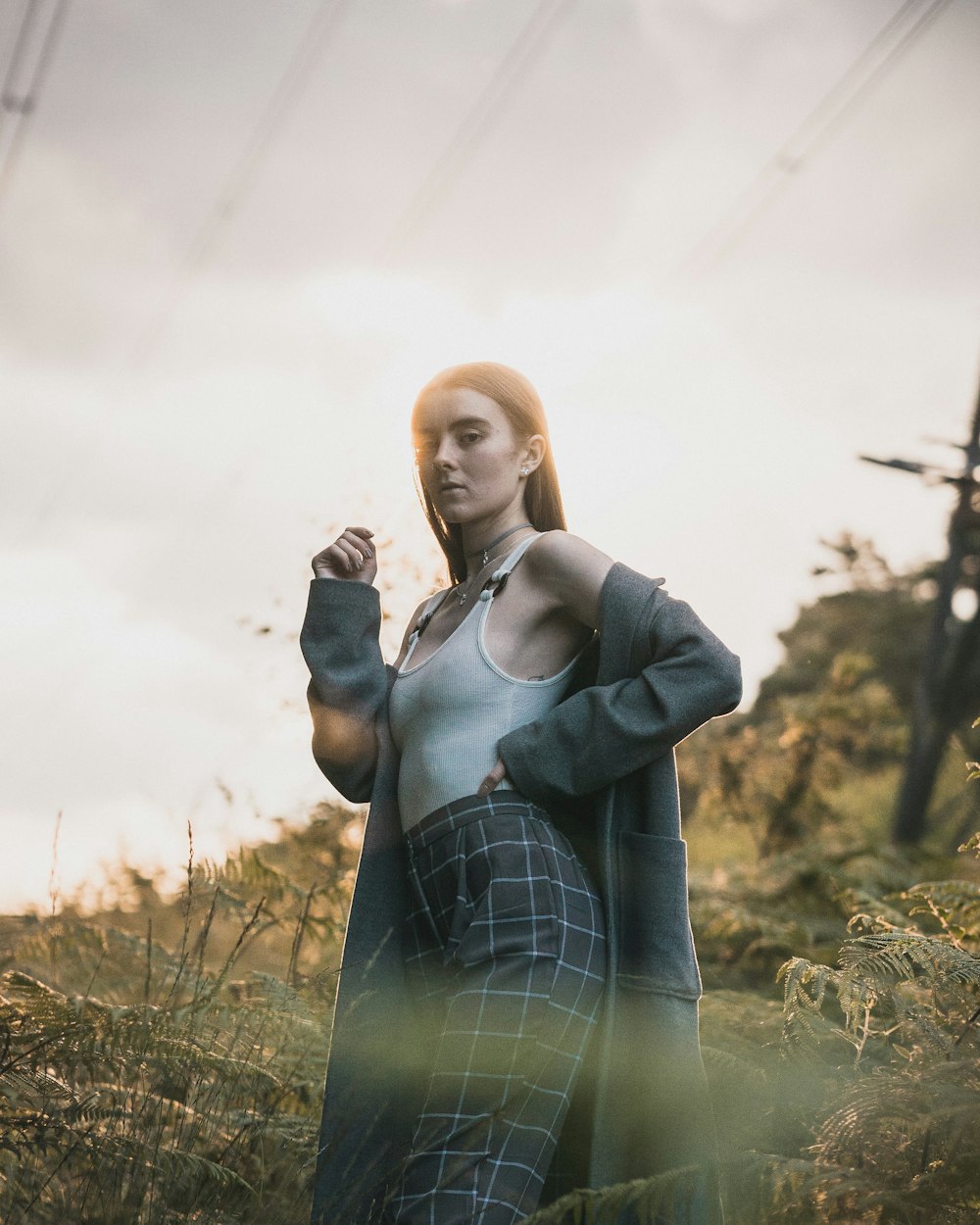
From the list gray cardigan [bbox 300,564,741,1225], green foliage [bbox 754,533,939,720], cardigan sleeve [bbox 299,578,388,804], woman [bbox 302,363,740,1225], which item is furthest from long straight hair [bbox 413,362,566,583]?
green foliage [bbox 754,533,939,720]

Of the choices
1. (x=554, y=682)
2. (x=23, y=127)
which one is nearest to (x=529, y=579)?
(x=554, y=682)

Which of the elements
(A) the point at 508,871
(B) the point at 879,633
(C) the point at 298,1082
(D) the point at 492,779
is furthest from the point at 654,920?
(B) the point at 879,633

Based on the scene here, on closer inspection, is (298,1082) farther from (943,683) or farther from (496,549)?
(943,683)

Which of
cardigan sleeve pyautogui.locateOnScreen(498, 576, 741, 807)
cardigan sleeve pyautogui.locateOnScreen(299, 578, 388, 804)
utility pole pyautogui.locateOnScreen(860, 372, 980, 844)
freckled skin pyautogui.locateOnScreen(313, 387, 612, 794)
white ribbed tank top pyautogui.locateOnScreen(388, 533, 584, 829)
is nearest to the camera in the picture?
cardigan sleeve pyautogui.locateOnScreen(498, 576, 741, 807)

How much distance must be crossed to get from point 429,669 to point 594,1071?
86cm

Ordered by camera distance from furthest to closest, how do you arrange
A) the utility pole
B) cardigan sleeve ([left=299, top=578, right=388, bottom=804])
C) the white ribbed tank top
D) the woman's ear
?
1. the utility pole
2. the woman's ear
3. cardigan sleeve ([left=299, top=578, right=388, bottom=804])
4. the white ribbed tank top

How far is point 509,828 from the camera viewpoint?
2.16 m

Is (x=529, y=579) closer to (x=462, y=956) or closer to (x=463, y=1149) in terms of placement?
(x=462, y=956)

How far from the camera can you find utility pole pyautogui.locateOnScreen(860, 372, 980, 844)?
1098cm

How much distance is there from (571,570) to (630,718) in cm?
38

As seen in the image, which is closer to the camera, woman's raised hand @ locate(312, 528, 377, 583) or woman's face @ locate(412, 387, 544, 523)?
woman's face @ locate(412, 387, 544, 523)

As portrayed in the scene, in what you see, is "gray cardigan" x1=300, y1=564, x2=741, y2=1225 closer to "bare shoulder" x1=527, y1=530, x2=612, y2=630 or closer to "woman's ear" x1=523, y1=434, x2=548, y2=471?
"bare shoulder" x1=527, y1=530, x2=612, y2=630

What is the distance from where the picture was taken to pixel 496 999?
198 cm

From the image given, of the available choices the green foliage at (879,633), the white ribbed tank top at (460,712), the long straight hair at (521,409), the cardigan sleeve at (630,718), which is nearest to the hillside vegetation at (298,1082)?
the white ribbed tank top at (460,712)
